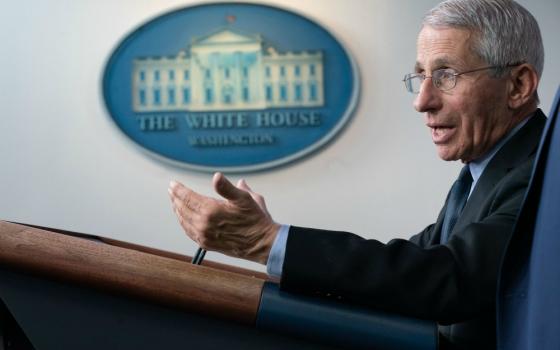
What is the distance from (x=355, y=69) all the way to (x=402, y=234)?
68 centimetres

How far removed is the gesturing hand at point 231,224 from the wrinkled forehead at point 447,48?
54 centimetres

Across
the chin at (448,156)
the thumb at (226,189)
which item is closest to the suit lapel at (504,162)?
the chin at (448,156)

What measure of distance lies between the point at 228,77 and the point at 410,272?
7.10ft

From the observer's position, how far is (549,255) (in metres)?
0.83

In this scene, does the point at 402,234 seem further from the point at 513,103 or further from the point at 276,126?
the point at 513,103

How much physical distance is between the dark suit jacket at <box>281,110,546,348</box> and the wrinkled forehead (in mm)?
404

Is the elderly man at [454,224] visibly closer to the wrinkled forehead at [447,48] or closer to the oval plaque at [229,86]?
the wrinkled forehead at [447,48]

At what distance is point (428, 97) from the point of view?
4.57ft

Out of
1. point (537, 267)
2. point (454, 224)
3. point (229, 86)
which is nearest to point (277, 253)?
point (537, 267)

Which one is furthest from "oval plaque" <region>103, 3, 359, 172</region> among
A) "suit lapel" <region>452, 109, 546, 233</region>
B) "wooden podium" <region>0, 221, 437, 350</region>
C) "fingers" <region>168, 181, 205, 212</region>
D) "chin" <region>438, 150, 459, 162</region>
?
"wooden podium" <region>0, 221, 437, 350</region>

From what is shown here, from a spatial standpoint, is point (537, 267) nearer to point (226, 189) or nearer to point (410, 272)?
point (410, 272)

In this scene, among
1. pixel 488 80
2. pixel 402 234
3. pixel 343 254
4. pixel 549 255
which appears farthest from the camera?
pixel 402 234

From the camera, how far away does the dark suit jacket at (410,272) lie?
0.96 m

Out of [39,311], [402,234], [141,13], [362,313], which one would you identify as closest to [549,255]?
[362,313]
